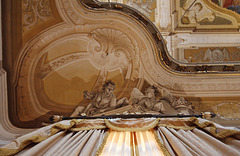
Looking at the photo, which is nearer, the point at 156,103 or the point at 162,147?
the point at 162,147

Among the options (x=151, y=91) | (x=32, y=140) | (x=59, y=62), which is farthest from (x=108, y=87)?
(x=32, y=140)

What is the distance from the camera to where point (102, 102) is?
4.81 meters

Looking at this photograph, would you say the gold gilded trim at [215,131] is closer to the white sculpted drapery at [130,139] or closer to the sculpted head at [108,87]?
the white sculpted drapery at [130,139]

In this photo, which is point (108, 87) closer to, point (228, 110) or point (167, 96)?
point (167, 96)

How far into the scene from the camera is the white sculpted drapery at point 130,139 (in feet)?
5.60

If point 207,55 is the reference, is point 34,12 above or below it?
above

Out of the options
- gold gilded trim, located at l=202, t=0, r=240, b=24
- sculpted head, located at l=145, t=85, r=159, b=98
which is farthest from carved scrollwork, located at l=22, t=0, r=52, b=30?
gold gilded trim, located at l=202, t=0, r=240, b=24

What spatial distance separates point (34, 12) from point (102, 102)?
3017 millimetres

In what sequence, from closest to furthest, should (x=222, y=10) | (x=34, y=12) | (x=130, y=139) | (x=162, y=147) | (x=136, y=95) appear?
(x=162, y=147), (x=130, y=139), (x=34, y=12), (x=136, y=95), (x=222, y=10)

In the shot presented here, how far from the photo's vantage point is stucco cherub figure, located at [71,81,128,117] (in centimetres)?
478

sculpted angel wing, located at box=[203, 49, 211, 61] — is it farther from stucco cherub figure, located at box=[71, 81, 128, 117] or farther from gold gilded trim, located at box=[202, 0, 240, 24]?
stucco cherub figure, located at box=[71, 81, 128, 117]

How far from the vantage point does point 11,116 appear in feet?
15.6

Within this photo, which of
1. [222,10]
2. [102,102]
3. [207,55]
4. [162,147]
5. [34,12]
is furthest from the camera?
[222,10]

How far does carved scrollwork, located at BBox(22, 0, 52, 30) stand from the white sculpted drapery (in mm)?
3479
